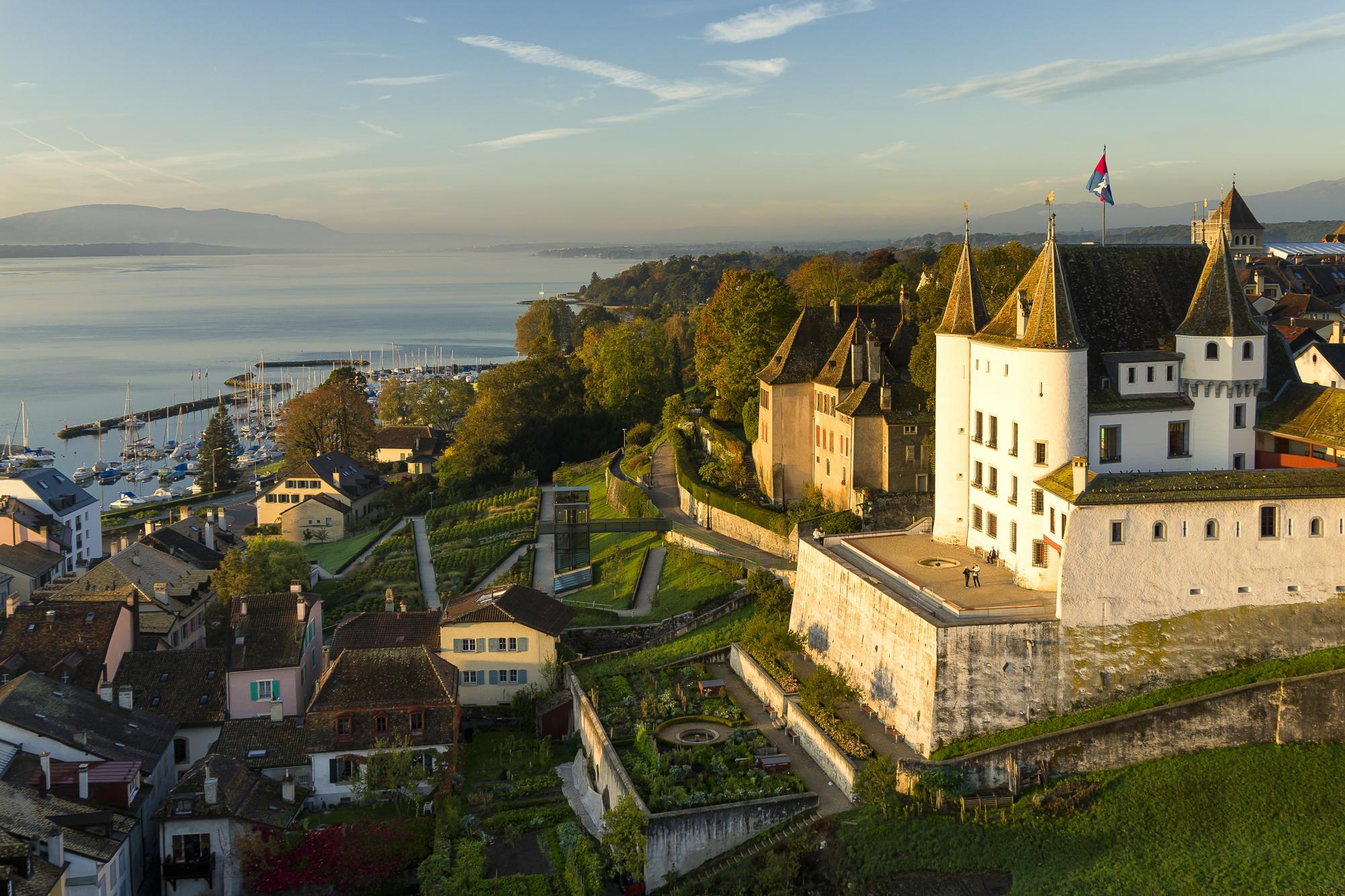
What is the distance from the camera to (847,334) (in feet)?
150

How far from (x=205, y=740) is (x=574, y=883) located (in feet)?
46.9

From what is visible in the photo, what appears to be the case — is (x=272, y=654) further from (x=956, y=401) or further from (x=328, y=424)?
(x=328, y=424)

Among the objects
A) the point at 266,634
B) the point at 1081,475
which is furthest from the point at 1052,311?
the point at 266,634

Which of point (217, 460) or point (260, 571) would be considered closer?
point (260, 571)

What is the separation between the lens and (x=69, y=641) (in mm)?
37469

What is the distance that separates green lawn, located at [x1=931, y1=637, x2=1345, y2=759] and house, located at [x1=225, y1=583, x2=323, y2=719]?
19945 mm

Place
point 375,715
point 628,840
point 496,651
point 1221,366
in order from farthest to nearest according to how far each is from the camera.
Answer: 1. point 496,651
2. point 375,715
3. point 1221,366
4. point 628,840

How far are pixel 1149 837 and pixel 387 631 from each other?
23.5m

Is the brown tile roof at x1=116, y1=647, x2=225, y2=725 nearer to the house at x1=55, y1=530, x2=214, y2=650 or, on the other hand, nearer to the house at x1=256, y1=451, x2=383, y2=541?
the house at x1=55, y1=530, x2=214, y2=650

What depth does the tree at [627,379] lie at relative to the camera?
7881 centimetres

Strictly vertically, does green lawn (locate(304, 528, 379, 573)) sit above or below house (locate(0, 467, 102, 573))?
below

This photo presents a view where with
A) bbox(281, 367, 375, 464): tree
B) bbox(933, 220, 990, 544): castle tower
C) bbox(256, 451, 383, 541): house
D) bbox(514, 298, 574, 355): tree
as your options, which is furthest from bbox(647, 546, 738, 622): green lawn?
bbox(514, 298, 574, 355): tree

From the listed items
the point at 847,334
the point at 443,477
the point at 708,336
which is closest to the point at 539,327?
the point at 443,477

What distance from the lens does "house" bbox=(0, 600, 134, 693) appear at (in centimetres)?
3625
